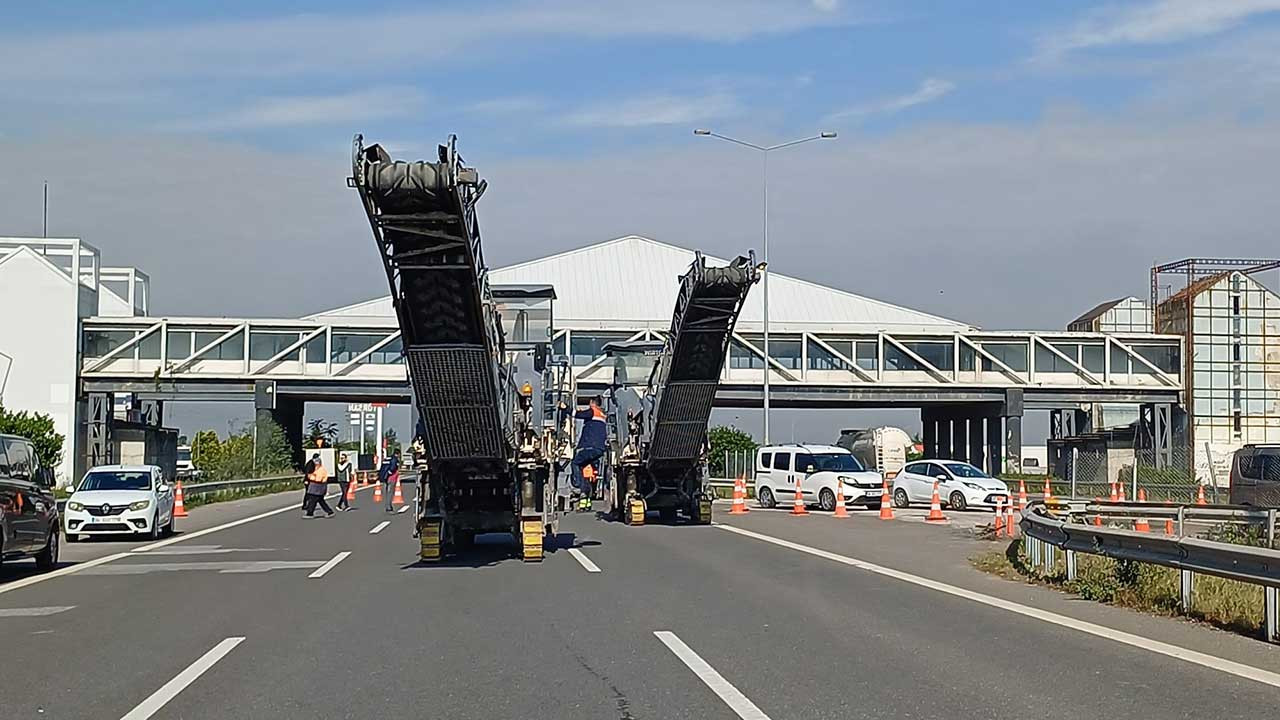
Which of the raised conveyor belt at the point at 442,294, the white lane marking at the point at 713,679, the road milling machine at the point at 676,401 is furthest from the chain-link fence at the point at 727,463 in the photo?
the white lane marking at the point at 713,679

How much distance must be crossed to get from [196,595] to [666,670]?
26.5ft

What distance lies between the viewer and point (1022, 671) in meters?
10.4

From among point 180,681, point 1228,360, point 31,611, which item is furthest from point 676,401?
point 1228,360

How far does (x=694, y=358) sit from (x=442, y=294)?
8948mm

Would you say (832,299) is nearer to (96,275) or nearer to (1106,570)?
(96,275)

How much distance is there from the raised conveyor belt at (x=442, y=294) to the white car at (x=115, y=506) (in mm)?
9541

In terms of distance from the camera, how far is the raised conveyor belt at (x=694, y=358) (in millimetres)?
23906

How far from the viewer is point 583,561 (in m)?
20.8

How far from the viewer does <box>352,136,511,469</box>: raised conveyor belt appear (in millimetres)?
16500

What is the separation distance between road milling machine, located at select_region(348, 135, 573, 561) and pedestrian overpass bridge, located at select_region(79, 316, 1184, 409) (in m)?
37.5

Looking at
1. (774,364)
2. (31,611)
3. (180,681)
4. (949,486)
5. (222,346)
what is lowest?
(31,611)

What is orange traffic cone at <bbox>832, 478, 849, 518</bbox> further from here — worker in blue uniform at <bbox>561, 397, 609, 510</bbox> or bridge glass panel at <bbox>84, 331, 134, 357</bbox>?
bridge glass panel at <bbox>84, 331, 134, 357</bbox>

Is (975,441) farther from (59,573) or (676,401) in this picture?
(59,573)

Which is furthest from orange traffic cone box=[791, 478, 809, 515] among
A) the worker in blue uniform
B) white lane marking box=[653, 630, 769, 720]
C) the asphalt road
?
white lane marking box=[653, 630, 769, 720]
